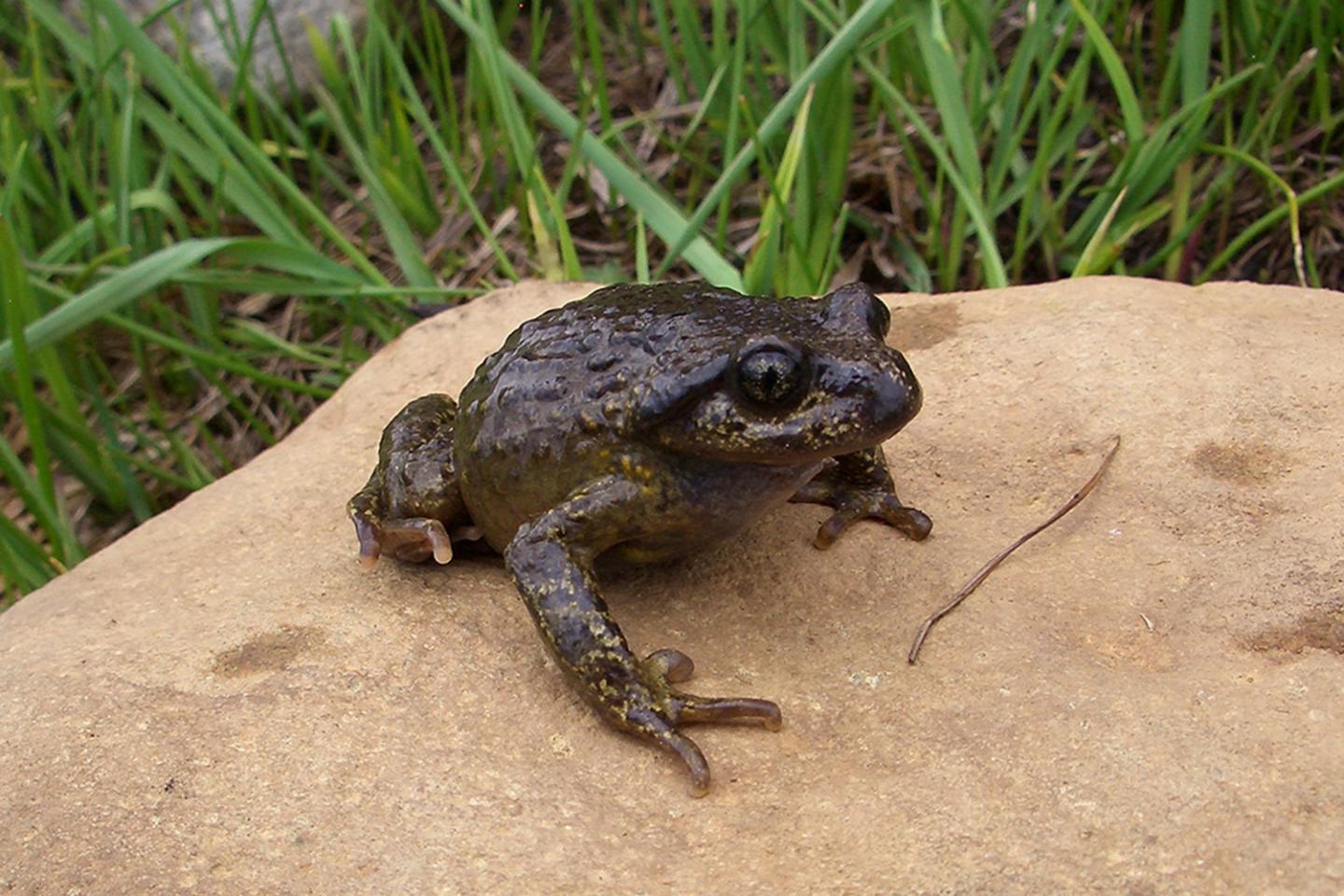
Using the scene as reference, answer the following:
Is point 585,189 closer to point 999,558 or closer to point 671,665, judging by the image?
point 999,558

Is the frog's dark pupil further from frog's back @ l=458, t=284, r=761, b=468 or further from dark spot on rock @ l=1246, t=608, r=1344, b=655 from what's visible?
dark spot on rock @ l=1246, t=608, r=1344, b=655

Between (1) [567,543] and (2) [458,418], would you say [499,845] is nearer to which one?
(1) [567,543]

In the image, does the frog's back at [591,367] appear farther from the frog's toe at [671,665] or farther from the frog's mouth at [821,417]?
the frog's toe at [671,665]

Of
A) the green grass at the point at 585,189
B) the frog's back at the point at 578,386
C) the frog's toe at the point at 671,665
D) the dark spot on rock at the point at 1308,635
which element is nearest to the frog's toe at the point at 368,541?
the frog's back at the point at 578,386

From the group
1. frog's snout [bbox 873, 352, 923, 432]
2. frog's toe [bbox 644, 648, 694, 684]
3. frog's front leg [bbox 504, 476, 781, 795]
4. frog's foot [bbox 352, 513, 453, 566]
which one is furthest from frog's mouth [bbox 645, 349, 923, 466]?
frog's foot [bbox 352, 513, 453, 566]

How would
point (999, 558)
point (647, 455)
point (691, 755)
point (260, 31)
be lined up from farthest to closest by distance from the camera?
point (260, 31), point (999, 558), point (647, 455), point (691, 755)

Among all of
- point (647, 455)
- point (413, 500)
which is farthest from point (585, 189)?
point (647, 455)
